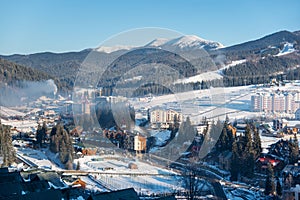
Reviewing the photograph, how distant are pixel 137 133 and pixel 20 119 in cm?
927

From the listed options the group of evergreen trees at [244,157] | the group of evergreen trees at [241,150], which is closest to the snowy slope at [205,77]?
the group of evergreen trees at [241,150]

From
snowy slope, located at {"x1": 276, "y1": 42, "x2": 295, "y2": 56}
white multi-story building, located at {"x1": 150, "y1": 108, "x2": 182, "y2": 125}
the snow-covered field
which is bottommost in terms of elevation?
the snow-covered field

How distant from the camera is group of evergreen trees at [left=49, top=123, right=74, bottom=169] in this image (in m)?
8.29

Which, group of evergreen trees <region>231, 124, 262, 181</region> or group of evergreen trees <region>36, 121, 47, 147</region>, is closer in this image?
group of evergreen trees <region>231, 124, 262, 181</region>

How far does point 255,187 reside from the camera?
22.7 feet

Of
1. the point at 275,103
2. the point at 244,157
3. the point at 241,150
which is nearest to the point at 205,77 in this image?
the point at 275,103

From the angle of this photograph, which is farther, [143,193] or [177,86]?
[177,86]

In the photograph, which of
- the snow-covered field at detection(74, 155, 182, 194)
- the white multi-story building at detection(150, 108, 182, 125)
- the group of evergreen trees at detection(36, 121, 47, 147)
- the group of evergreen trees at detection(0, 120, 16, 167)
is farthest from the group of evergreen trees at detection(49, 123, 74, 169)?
the white multi-story building at detection(150, 108, 182, 125)

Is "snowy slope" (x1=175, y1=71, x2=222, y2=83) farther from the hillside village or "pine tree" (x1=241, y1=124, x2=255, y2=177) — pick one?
"pine tree" (x1=241, y1=124, x2=255, y2=177)

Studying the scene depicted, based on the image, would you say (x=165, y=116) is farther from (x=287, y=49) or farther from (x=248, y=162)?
(x=287, y=49)

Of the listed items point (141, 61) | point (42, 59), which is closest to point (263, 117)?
point (141, 61)

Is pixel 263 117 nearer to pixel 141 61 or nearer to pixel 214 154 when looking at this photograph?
pixel 141 61

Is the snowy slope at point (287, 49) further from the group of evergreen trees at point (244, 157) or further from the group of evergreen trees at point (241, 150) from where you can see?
the group of evergreen trees at point (244, 157)

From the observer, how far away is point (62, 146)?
870 centimetres
